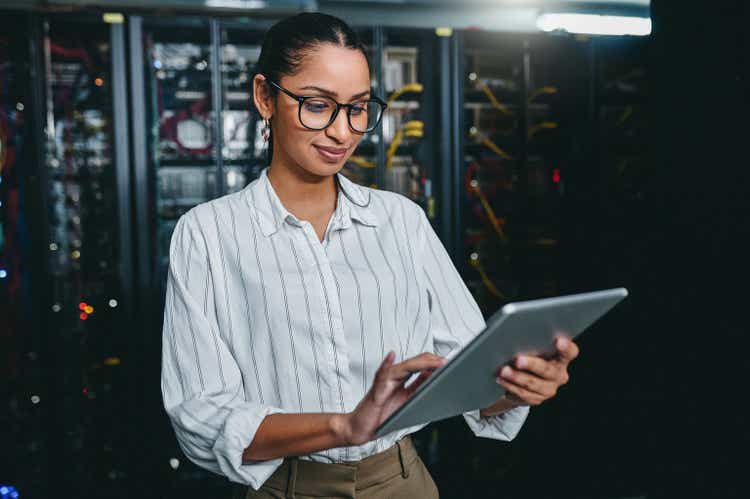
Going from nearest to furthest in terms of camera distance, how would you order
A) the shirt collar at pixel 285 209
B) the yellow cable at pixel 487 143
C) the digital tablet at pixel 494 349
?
the digital tablet at pixel 494 349 < the shirt collar at pixel 285 209 < the yellow cable at pixel 487 143

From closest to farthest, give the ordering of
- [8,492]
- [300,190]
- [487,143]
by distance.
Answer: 1. [300,190]
2. [8,492]
3. [487,143]

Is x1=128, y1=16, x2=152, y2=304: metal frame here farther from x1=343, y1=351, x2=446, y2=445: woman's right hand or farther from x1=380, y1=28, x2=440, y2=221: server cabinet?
x1=343, y1=351, x2=446, y2=445: woman's right hand

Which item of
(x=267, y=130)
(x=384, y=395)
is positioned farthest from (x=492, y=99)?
(x=384, y=395)

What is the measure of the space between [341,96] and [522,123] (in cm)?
197

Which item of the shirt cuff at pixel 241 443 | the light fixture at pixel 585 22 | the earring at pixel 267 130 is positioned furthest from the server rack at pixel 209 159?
the light fixture at pixel 585 22

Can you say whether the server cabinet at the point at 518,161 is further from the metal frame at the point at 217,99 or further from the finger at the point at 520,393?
the finger at the point at 520,393

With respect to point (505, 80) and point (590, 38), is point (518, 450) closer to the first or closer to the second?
point (505, 80)

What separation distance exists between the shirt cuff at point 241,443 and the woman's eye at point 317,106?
1.31ft

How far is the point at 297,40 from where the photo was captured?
0.92m

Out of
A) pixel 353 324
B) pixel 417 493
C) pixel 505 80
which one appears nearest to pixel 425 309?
pixel 353 324

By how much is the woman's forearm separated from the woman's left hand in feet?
0.63

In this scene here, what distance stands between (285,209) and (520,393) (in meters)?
0.43

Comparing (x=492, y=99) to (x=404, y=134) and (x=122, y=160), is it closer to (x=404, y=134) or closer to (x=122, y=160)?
(x=404, y=134)

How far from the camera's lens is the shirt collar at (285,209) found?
969 millimetres
